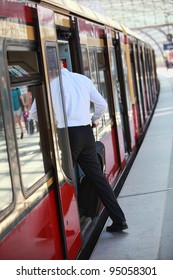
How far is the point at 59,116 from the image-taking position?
4.44m

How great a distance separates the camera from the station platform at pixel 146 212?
5.05 meters

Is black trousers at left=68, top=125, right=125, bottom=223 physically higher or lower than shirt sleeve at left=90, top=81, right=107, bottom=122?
lower

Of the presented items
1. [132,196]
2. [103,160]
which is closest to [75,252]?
[103,160]

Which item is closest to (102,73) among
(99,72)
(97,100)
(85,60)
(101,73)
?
(101,73)

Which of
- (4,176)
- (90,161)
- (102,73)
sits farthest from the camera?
(102,73)

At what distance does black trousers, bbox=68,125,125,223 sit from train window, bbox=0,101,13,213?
5.29ft

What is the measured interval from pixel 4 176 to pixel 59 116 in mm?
1312

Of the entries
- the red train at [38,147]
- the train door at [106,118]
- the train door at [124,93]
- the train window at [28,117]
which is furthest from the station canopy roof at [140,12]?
the train window at [28,117]

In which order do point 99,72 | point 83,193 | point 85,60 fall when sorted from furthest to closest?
point 99,72 < point 85,60 < point 83,193

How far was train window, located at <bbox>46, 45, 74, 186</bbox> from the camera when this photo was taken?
169 inches

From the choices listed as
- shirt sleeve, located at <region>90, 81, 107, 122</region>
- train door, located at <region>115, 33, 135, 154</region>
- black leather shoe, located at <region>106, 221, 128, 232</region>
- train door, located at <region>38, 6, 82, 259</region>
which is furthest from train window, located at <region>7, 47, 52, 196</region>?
train door, located at <region>115, 33, 135, 154</region>

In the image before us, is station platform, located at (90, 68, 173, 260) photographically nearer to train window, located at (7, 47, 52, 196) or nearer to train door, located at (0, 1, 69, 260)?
train door, located at (0, 1, 69, 260)

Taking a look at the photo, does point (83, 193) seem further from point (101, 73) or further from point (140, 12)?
point (140, 12)

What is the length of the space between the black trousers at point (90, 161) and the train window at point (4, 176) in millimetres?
1611
